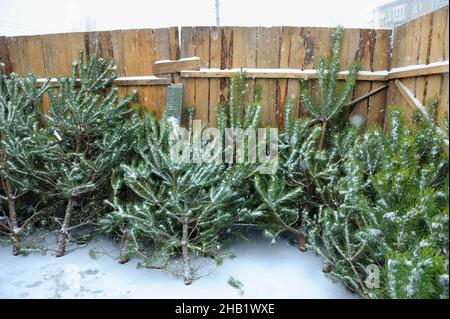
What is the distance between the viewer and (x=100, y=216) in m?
2.98

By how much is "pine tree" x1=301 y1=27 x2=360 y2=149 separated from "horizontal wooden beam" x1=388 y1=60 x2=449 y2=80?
0.36 m

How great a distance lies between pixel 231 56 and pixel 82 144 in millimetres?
1740

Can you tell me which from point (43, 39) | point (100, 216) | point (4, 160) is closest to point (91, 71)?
point (43, 39)

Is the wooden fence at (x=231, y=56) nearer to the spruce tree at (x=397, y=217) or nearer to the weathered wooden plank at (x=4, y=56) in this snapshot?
the weathered wooden plank at (x=4, y=56)

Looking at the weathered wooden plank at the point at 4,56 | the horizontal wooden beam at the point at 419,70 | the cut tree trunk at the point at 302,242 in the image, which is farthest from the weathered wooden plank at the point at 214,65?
the weathered wooden plank at the point at 4,56

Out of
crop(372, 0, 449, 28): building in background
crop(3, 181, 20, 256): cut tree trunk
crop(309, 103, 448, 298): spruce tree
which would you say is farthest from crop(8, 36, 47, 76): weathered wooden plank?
crop(372, 0, 449, 28): building in background

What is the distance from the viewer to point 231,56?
3025mm

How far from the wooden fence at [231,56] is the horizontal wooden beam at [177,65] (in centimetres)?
5

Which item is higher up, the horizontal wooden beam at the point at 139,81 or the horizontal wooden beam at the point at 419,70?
the horizontal wooden beam at the point at 419,70

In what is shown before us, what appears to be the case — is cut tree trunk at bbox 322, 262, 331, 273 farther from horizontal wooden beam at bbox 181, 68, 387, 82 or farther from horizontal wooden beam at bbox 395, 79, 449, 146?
horizontal wooden beam at bbox 181, 68, 387, 82

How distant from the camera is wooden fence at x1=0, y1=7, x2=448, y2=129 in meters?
2.92

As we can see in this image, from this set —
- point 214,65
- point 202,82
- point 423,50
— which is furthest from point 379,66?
point 202,82

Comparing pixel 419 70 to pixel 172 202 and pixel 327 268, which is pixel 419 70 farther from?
pixel 172 202

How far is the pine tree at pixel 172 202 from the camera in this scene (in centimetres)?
233
